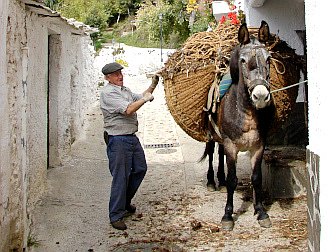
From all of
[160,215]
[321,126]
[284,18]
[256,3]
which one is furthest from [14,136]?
[284,18]

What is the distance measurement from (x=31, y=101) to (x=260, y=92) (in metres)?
3.06

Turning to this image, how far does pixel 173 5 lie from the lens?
74.9 ft

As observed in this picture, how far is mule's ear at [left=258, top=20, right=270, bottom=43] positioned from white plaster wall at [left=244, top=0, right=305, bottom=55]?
2363mm

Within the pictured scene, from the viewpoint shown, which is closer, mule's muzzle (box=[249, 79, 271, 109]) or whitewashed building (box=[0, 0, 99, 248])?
whitewashed building (box=[0, 0, 99, 248])

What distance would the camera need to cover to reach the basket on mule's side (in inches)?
202

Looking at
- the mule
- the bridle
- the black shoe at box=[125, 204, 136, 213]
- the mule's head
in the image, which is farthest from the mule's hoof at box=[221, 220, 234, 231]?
the bridle

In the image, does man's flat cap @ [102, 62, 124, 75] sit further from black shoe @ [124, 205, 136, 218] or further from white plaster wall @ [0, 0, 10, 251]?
black shoe @ [124, 205, 136, 218]

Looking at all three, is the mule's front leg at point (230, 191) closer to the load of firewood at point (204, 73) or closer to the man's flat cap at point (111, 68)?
the load of firewood at point (204, 73)

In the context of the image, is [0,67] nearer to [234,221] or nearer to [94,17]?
[234,221]

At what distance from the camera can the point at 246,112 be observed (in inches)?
187

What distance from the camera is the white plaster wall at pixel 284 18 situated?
6.94m

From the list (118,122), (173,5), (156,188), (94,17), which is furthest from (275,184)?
(94,17)

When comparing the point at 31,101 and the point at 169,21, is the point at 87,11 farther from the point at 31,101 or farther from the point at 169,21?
the point at 31,101

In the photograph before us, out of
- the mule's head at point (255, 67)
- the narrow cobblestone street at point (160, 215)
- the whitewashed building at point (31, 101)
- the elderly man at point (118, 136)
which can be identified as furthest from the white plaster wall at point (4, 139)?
the mule's head at point (255, 67)
